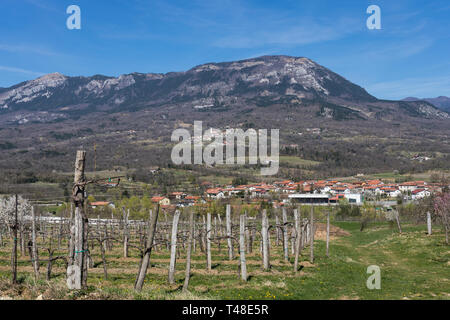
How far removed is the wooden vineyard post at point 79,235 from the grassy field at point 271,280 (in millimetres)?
443

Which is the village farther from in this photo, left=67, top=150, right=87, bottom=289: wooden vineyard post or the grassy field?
left=67, top=150, right=87, bottom=289: wooden vineyard post

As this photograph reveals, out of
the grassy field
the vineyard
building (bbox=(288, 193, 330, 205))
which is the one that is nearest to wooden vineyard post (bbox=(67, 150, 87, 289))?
the vineyard

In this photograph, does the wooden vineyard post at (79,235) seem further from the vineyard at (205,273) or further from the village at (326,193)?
the village at (326,193)

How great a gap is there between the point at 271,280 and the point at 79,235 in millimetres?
8169

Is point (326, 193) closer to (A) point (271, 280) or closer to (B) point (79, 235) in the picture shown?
(A) point (271, 280)

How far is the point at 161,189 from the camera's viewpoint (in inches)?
4149

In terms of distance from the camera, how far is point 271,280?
51.8 feet

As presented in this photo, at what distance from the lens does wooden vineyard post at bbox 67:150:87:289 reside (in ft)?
36.6

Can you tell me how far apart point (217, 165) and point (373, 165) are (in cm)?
6711

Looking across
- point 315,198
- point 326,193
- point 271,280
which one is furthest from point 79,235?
point 326,193

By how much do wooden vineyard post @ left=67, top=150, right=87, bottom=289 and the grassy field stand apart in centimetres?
44

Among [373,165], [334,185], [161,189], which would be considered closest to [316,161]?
[373,165]
